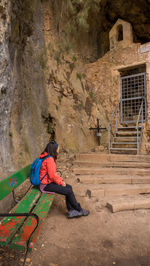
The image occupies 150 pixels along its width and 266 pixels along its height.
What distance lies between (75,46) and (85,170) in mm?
6616

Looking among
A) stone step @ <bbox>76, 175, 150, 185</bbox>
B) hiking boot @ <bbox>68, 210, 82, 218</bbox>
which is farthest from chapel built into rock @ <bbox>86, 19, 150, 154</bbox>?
hiking boot @ <bbox>68, 210, 82, 218</bbox>

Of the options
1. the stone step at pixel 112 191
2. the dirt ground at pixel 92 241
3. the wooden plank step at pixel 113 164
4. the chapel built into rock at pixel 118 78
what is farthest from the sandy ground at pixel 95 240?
the chapel built into rock at pixel 118 78

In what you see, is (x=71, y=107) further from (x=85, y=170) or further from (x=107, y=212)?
(x=107, y=212)

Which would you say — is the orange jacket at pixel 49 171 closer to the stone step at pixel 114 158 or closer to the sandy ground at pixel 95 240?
the sandy ground at pixel 95 240

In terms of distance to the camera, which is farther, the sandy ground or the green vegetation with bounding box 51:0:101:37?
the green vegetation with bounding box 51:0:101:37

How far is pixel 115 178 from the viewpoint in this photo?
4930mm

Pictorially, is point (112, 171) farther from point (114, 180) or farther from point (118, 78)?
point (118, 78)

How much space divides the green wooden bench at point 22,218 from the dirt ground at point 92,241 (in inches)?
11.3

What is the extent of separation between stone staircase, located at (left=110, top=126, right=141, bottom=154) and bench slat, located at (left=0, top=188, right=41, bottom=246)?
18.2 ft

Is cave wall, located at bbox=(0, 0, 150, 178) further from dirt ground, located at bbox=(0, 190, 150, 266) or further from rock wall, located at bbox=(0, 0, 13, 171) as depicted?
dirt ground, located at bbox=(0, 190, 150, 266)

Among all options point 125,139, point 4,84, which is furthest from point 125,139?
point 4,84

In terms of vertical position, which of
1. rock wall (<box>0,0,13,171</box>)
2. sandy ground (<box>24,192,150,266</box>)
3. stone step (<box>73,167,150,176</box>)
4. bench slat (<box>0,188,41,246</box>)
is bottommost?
sandy ground (<box>24,192,150,266</box>)

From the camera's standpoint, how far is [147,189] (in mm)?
4465

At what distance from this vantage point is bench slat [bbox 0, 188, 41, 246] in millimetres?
2109
